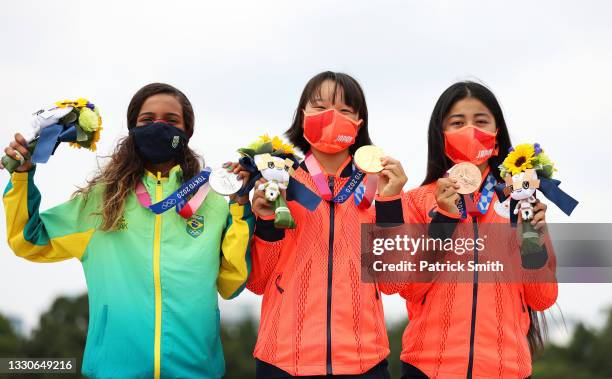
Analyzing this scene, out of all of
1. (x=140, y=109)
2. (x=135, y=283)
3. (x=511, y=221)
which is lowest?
(x=135, y=283)

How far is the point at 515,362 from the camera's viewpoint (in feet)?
19.4

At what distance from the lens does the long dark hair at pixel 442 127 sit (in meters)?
6.50

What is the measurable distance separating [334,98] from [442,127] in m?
0.90

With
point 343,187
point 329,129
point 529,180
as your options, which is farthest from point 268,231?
point 529,180

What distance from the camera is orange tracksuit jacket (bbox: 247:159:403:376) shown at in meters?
5.71

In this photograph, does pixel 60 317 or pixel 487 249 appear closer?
pixel 487 249

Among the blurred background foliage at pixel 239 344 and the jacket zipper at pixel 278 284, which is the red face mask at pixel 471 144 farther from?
the blurred background foliage at pixel 239 344

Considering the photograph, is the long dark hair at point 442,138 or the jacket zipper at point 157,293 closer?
the jacket zipper at point 157,293

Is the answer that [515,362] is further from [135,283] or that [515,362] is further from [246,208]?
[135,283]

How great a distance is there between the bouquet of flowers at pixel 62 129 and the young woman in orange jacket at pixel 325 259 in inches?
52.7

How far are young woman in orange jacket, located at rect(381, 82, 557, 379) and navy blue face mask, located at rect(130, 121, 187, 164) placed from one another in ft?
5.79

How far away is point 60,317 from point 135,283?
11.7 meters

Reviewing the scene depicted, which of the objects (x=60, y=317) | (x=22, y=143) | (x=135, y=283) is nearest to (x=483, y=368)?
(x=135, y=283)

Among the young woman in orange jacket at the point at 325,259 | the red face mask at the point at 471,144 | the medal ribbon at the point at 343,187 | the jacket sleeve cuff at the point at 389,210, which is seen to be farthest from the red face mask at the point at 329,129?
the red face mask at the point at 471,144
